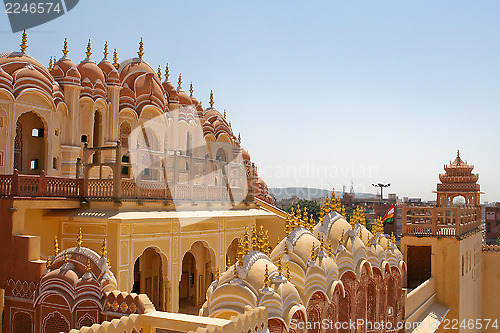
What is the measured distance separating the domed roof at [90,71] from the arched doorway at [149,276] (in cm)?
556

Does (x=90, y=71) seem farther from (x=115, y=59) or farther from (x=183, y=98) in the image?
(x=183, y=98)

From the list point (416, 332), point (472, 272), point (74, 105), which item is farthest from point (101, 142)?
point (472, 272)

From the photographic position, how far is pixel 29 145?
14.6 metres

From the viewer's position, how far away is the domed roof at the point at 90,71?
15508 mm

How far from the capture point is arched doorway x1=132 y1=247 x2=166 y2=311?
15.8 metres

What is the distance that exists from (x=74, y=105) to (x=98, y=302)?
8.41 metres

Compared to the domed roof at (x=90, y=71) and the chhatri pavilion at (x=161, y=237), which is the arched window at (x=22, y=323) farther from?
the domed roof at (x=90, y=71)

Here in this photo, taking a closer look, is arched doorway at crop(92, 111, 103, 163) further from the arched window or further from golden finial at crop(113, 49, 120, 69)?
the arched window

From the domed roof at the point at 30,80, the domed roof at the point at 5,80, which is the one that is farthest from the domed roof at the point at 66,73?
the domed roof at the point at 5,80

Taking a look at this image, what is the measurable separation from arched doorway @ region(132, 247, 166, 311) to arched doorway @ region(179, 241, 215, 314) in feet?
2.94

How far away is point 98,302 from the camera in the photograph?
771 centimetres

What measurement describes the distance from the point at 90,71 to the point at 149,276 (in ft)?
22.1

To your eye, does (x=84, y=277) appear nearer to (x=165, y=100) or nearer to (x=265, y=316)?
(x=265, y=316)

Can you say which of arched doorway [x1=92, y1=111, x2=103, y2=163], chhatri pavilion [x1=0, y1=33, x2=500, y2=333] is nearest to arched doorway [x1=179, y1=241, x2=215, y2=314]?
chhatri pavilion [x1=0, y1=33, x2=500, y2=333]
